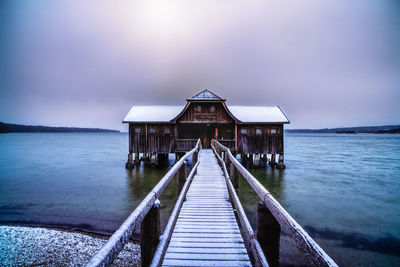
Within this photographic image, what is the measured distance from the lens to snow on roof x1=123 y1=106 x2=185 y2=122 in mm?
19156

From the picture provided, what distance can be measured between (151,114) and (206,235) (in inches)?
722

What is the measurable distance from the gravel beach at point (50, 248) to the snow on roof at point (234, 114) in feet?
39.4

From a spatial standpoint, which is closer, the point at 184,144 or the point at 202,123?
the point at 202,123

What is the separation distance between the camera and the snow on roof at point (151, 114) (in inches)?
754

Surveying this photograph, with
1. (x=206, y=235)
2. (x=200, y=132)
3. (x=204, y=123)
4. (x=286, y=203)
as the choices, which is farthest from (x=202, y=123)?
(x=206, y=235)

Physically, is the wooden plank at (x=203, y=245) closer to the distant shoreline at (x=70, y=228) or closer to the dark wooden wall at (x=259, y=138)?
the distant shoreline at (x=70, y=228)

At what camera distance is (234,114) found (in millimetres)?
21406

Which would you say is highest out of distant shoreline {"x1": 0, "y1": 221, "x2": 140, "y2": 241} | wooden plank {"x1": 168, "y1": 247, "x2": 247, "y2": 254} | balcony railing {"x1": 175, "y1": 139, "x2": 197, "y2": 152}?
balcony railing {"x1": 175, "y1": 139, "x2": 197, "y2": 152}

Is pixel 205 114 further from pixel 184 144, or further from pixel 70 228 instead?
pixel 70 228

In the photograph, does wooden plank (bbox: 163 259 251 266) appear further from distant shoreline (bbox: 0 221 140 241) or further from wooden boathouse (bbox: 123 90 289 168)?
wooden boathouse (bbox: 123 90 289 168)

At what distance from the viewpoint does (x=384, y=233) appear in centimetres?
848

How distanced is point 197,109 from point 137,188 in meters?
8.71

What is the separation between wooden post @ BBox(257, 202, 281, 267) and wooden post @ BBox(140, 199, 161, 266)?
1.33 m

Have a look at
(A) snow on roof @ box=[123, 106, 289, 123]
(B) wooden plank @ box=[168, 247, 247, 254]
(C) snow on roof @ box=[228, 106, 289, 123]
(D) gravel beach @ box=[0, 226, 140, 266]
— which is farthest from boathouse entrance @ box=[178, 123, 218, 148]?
(B) wooden plank @ box=[168, 247, 247, 254]
